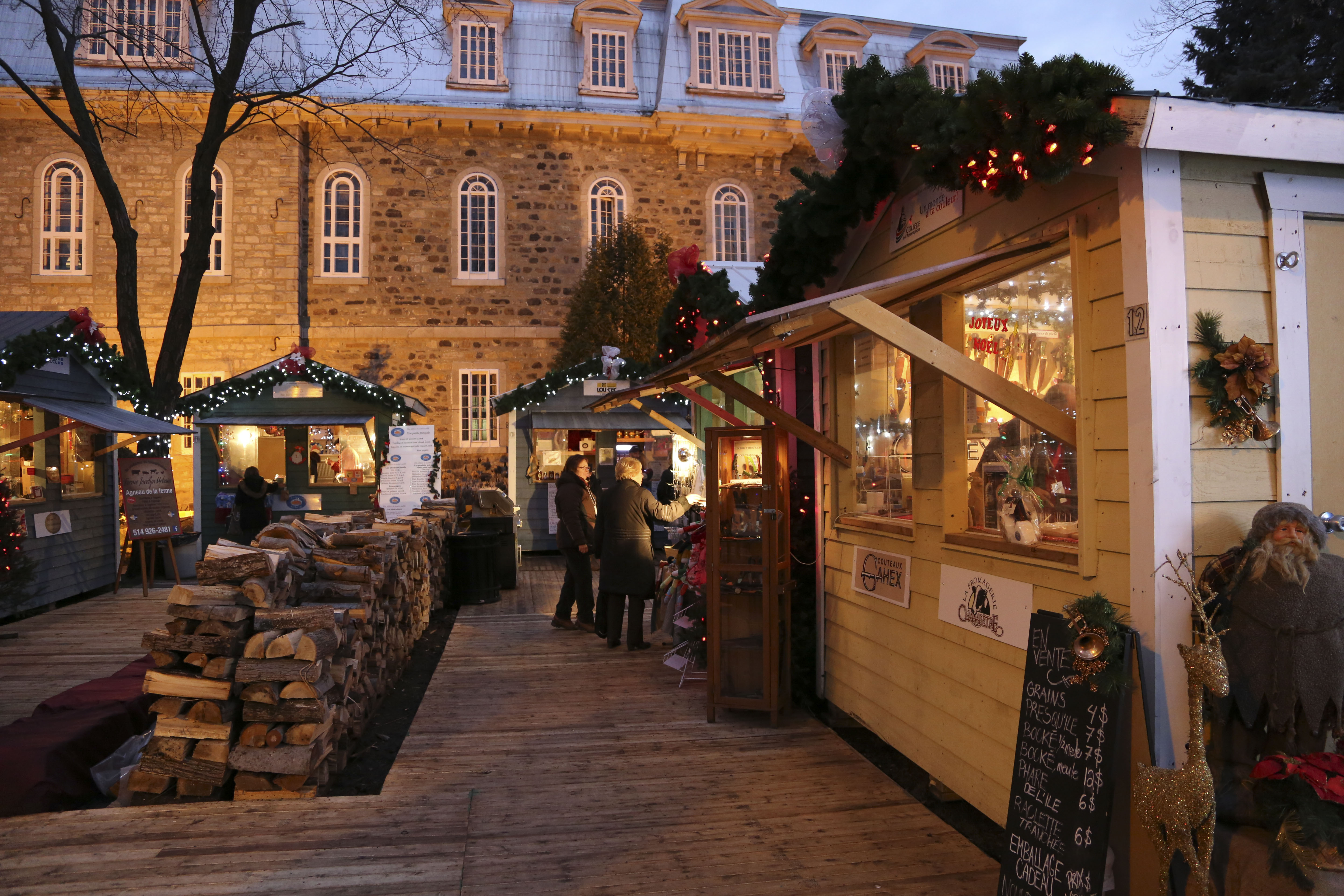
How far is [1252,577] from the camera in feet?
8.65

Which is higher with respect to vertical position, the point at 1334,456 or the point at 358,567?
the point at 1334,456

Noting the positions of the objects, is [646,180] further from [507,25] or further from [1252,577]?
[1252,577]

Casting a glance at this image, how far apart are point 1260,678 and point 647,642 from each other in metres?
5.98

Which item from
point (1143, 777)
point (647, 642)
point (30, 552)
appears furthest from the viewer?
point (30, 552)

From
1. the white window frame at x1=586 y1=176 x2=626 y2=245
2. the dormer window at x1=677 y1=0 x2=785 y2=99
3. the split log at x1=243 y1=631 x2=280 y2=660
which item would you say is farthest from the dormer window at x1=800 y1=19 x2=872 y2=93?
the split log at x1=243 y1=631 x2=280 y2=660

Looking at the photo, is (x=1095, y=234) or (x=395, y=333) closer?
(x=1095, y=234)

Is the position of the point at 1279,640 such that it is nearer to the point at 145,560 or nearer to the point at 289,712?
the point at 289,712

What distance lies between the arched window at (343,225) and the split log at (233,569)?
15850 millimetres

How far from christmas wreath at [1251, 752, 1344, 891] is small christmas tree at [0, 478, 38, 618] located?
995cm

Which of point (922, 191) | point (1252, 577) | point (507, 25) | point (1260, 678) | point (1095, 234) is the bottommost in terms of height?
point (1260, 678)

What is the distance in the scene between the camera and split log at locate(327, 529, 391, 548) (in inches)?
245

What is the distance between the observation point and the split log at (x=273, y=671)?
4348 mm

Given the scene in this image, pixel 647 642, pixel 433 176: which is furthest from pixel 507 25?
pixel 647 642

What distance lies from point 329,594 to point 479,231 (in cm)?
1560
